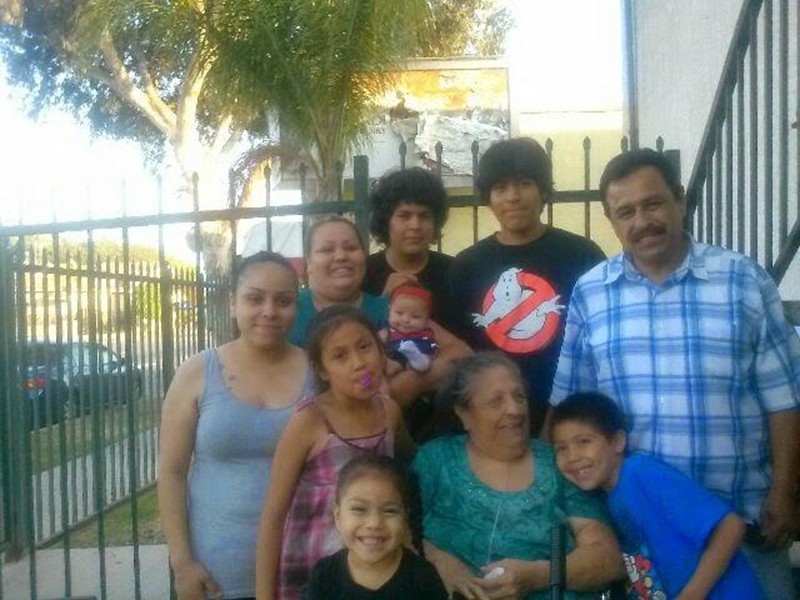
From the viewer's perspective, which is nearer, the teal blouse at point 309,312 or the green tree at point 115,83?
the teal blouse at point 309,312

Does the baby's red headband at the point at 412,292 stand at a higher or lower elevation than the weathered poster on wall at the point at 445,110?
lower

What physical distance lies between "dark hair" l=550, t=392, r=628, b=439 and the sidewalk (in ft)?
12.7

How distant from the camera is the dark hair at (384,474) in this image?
2785mm

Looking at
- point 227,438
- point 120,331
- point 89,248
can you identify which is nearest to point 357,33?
point 120,331

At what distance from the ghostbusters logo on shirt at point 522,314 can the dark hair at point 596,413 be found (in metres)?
0.52

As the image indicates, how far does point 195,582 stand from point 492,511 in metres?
0.88

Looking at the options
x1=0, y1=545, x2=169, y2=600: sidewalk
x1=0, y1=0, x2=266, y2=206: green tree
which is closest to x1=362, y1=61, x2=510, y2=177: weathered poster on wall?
x1=0, y1=0, x2=266, y2=206: green tree

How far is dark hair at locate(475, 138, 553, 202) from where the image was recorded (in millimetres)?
3557

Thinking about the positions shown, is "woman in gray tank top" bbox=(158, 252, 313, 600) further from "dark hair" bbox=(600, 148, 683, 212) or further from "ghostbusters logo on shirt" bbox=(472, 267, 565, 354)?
"dark hair" bbox=(600, 148, 683, 212)

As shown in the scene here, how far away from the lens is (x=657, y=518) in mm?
2707

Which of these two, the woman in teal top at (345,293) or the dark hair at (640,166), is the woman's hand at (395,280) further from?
the dark hair at (640,166)

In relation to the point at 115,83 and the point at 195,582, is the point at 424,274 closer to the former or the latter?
the point at 195,582

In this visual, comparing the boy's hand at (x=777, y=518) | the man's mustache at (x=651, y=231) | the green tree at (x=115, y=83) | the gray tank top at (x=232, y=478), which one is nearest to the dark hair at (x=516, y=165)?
the man's mustache at (x=651, y=231)

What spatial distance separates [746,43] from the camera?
13.0 feet
